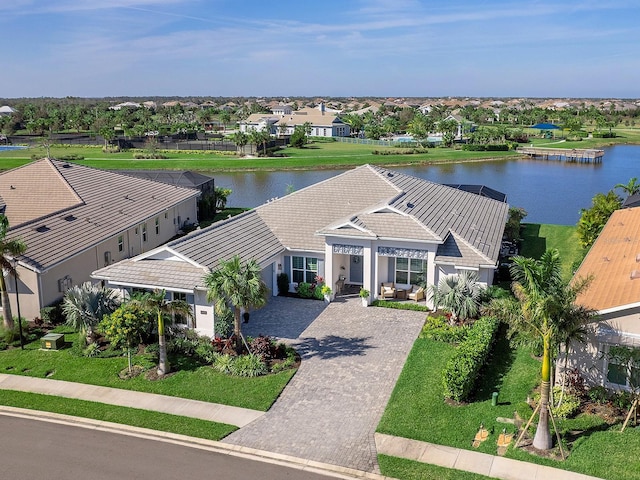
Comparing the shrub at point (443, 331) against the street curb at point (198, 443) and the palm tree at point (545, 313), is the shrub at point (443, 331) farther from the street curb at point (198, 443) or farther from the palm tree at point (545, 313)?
the street curb at point (198, 443)

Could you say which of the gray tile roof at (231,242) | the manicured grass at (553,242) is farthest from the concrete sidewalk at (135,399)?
the manicured grass at (553,242)

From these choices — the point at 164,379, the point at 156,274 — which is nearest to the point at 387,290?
the point at 156,274

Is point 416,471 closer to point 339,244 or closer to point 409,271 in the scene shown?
point 409,271

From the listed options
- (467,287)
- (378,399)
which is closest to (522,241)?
(467,287)

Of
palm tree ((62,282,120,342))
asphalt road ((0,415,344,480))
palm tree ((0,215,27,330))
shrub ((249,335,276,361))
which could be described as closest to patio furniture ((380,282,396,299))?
shrub ((249,335,276,361))

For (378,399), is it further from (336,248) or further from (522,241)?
(522,241)

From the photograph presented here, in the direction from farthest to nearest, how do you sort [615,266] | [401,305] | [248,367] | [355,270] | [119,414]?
[355,270] → [401,305] → [615,266] → [248,367] → [119,414]
